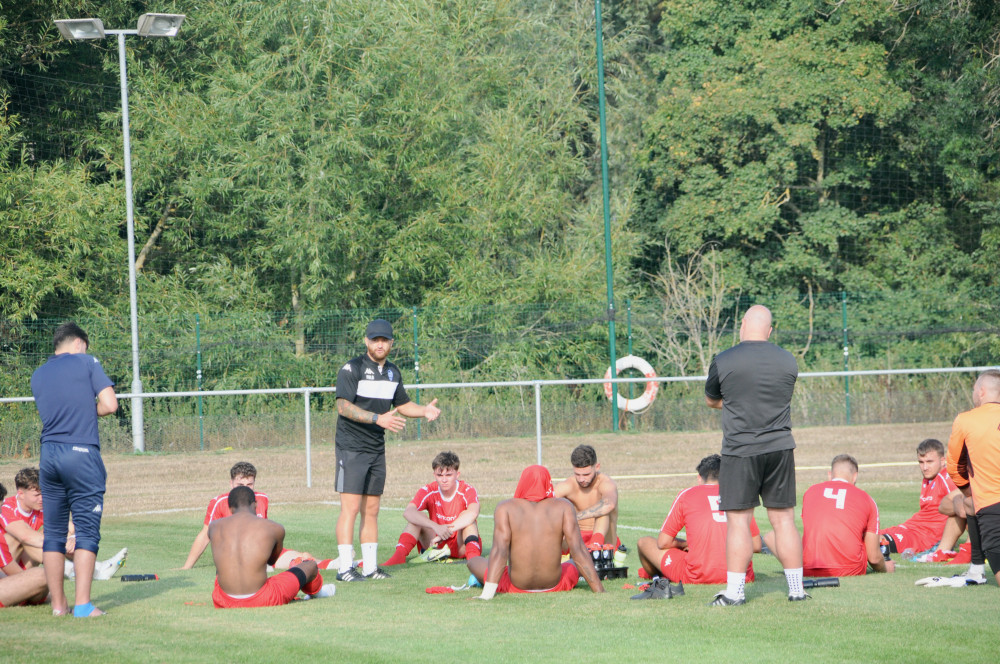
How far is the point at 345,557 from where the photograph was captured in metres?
9.49

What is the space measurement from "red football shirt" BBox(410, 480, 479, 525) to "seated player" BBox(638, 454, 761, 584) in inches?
113

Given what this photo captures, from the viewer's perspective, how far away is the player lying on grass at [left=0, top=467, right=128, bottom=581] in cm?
905

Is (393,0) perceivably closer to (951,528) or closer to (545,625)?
(951,528)

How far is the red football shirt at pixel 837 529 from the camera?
8984 mm

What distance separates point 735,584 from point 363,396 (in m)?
3.67

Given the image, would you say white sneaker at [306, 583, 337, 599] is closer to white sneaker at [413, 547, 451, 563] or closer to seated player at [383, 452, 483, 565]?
seated player at [383, 452, 483, 565]

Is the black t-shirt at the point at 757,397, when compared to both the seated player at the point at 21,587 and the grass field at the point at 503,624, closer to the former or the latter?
the grass field at the point at 503,624

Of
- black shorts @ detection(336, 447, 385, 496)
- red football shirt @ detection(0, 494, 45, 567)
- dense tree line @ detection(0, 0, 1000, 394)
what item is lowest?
red football shirt @ detection(0, 494, 45, 567)

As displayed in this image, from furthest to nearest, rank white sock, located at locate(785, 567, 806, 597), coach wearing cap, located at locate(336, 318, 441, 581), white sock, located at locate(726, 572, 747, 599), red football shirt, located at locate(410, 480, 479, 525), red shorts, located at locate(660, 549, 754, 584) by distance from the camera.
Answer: red football shirt, located at locate(410, 480, 479, 525) → coach wearing cap, located at locate(336, 318, 441, 581) → red shorts, located at locate(660, 549, 754, 584) → white sock, located at locate(785, 567, 806, 597) → white sock, located at locate(726, 572, 747, 599)

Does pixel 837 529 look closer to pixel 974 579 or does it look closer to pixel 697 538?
pixel 974 579

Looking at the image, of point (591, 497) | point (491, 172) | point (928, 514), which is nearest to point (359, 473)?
point (591, 497)

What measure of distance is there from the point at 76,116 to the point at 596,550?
976 inches

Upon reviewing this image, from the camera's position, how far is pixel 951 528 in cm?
1014

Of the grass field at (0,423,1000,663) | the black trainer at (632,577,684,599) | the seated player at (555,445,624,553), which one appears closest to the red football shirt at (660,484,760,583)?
the grass field at (0,423,1000,663)
